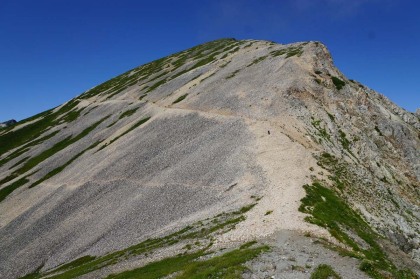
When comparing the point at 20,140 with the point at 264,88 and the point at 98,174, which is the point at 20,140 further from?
the point at 264,88

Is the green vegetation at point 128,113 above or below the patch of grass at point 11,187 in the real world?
above

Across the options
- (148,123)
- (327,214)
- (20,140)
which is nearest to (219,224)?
(327,214)

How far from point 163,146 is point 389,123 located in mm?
54789

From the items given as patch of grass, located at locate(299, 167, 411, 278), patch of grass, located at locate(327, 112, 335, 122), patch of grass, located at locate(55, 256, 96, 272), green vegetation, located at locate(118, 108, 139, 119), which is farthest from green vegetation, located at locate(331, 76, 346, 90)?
patch of grass, located at locate(55, 256, 96, 272)

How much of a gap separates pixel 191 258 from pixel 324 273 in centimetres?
1391

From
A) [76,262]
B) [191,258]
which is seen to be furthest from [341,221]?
[76,262]

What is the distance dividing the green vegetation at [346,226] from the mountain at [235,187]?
19 centimetres

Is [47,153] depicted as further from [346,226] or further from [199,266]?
[346,226]

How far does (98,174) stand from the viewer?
78000mm

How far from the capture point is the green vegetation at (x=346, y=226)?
30.0 m

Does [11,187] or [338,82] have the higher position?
[338,82]

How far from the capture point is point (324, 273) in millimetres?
25578

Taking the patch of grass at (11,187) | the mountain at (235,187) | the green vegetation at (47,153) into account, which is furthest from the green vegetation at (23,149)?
the patch of grass at (11,187)

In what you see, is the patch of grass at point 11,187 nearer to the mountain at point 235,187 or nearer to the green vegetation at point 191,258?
the mountain at point 235,187
